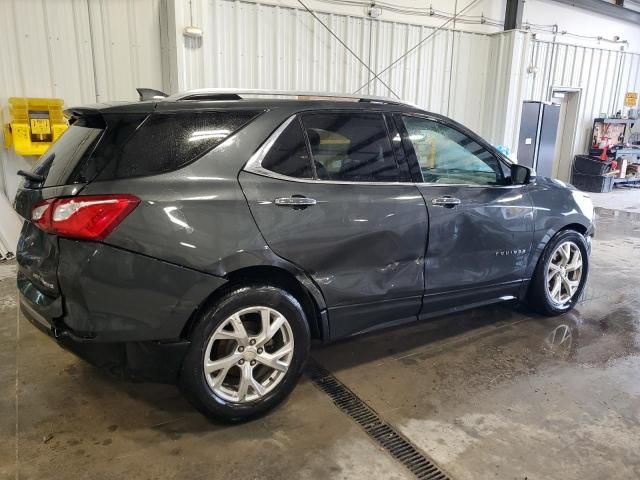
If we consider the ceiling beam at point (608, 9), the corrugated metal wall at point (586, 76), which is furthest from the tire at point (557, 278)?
the ceiling beam at point (608, 9)

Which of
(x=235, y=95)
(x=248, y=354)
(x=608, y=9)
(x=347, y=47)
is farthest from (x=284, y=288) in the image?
(x=608, y=9)

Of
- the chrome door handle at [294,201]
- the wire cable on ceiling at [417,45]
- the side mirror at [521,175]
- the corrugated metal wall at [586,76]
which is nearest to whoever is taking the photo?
the chrome door handle at [294,201]

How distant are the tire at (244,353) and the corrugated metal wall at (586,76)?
9220 mm

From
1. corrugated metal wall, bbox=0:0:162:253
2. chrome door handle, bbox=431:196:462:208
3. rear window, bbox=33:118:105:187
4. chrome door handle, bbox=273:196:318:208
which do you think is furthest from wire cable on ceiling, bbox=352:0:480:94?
rear window, bbox=33:118:105:187

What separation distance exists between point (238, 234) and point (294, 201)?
0.34 meters

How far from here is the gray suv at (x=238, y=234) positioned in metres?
2.16

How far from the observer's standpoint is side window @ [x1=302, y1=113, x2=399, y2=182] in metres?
2.70

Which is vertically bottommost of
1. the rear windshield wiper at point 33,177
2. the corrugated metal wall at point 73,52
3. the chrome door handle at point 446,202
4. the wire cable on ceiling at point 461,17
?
the chrome door handle at point 446,202

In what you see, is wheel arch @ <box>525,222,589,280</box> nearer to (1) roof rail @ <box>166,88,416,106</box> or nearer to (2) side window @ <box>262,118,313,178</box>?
(1) roof rail @ <box>166,88,416,106</box>

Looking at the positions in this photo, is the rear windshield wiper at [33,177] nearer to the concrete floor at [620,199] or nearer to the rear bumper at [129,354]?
the rear bumper at [129,354]

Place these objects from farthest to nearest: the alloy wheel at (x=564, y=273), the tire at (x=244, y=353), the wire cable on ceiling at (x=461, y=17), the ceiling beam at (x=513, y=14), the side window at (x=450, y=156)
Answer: the ceiling beam at (x=513, y=14)
the wire cable on ceiling at (x=461, y=17)
the alloy wheel at (x=564, y=273)
the side window at (x=450, y=156)
the tire at (x=244, y=353)

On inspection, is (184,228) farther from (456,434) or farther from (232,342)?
(456,434)

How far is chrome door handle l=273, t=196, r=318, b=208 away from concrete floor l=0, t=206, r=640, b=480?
3.56 ft

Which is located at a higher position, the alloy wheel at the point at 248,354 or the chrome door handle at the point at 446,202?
the chrome door handle at the point at 446,202
